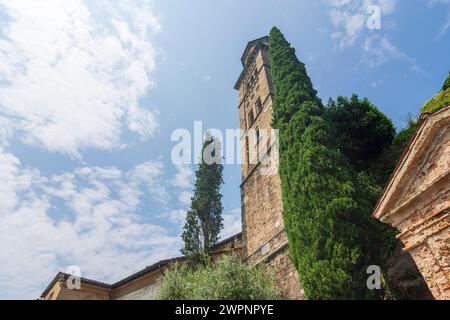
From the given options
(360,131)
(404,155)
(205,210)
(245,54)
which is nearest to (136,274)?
(205,210)

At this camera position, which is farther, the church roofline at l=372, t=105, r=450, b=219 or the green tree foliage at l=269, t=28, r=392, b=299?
the green tree foliage at l=269, t=28, r=392, b=299

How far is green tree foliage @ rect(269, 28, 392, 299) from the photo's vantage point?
22.9ft

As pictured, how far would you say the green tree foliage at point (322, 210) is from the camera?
22.9ft

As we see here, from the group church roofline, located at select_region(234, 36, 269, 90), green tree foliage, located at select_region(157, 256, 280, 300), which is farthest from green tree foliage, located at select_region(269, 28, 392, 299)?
church roofline, located at select_region(234, 36, 269, 90)

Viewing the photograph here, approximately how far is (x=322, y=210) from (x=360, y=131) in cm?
659

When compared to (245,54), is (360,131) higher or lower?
lower

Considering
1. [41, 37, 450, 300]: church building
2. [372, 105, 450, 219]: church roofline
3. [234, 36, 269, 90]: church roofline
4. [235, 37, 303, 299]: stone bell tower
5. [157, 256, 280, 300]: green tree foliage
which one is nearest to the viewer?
[41, 37, 450, 300]: church building

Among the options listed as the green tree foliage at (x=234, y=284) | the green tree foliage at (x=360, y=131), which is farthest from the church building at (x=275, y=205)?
the green tree foliage at (x=360, y=131)

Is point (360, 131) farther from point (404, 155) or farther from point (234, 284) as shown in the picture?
point (234, 284)

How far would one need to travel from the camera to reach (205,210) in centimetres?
1892

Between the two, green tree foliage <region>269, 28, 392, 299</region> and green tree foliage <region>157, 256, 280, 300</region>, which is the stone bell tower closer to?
green tree foliage <region>157, 256, 280, 300</region>

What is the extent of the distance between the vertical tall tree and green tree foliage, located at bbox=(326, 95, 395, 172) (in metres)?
9.56
